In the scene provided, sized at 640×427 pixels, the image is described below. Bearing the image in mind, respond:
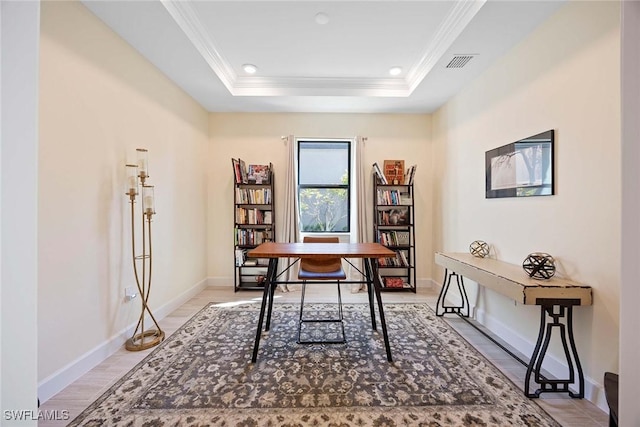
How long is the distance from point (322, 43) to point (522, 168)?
6.93 feet

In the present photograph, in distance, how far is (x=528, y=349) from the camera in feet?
6.81

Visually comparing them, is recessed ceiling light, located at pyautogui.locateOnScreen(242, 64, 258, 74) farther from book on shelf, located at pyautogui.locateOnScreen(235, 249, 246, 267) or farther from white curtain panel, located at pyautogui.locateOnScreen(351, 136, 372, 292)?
book on shelf, located at pyautogui.locateOnScreen(235, 249, 246, 267)

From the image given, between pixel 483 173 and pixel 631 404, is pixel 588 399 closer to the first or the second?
pixel 631 404

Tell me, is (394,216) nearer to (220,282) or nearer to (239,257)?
(239,257)

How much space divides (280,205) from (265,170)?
57 centimetres

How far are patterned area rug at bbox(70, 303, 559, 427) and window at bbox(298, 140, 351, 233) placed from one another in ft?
6.71

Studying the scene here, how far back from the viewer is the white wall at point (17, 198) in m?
0.63

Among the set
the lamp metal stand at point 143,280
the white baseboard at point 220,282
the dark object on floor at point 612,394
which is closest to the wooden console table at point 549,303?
the dark object on floor at point 612,394

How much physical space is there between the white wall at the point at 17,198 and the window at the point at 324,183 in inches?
141

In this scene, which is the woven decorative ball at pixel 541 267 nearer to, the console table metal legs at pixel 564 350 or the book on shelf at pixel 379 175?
the console table metal legs at pixel 564 350

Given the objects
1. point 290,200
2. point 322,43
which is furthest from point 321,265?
point 322,43

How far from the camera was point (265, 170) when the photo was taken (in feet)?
12.6

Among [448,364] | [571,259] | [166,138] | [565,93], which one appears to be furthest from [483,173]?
[166,138]

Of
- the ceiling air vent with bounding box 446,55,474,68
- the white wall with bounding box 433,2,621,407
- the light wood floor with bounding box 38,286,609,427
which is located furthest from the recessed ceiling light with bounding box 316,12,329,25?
the light wood floor with bounding box 38,286,609,427
